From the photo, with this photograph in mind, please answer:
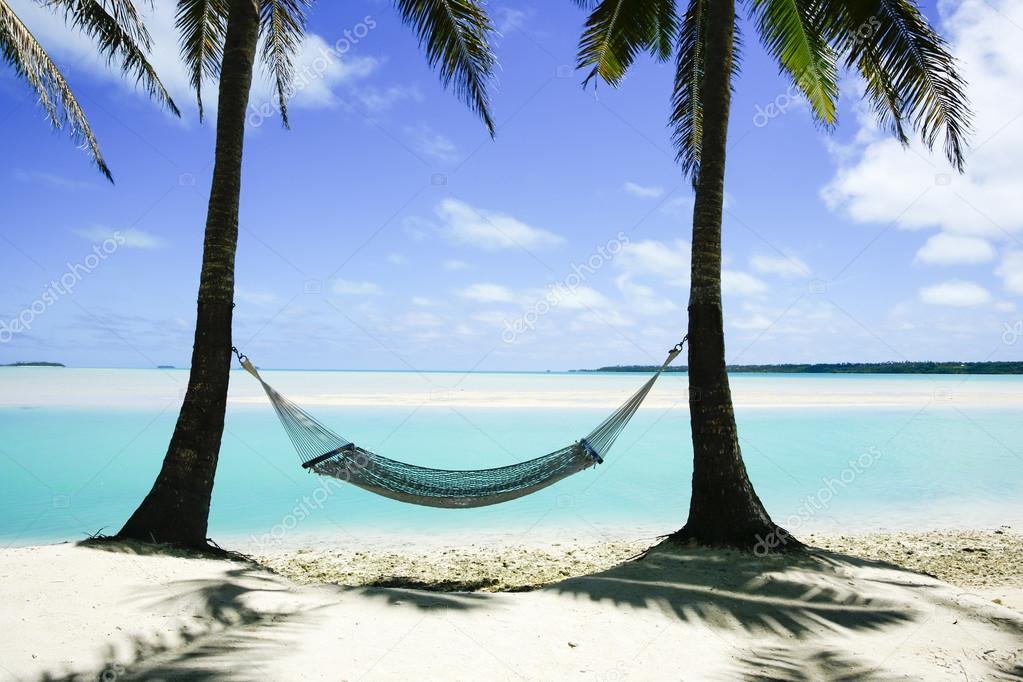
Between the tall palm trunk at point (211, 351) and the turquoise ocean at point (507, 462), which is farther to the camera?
the turquoise ocean at point (507, 462)

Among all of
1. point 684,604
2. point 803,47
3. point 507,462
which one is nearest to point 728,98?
point 803,47

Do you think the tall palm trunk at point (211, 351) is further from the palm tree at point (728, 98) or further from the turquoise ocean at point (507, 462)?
the palm tree at point (728, 98)

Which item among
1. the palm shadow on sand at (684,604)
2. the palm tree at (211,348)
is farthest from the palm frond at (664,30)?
the palm shadow on sand at (684,604)

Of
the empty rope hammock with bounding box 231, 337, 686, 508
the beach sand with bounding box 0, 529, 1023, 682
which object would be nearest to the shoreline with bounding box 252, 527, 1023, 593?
the beach sand with bounding box 0, 529, 1023, 682

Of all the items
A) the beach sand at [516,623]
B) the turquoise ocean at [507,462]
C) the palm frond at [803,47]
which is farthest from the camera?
the turquoise ocean at [507,462]

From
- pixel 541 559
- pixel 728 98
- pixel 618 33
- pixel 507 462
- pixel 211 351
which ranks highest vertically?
pixel 618 33

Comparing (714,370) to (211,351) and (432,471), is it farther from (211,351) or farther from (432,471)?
(211,351)

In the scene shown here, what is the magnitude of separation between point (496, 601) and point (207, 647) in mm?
1110

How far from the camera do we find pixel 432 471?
141 inches

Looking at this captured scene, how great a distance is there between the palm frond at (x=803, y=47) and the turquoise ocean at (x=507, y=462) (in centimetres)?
344

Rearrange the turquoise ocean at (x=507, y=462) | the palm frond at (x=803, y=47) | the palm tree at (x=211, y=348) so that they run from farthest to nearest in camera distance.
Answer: the turquoise ocean at (x=507, y=462), the palm frond at (x=803, y=47), the palm tree at (x=211, y=348)

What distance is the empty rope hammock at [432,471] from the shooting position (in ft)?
11.1

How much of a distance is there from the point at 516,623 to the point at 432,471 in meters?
1.34

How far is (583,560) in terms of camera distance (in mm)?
3861
